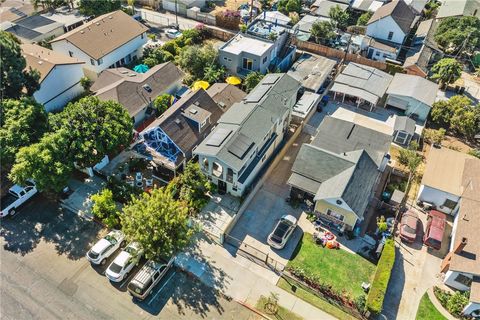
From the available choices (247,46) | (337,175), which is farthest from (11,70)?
(337,175)

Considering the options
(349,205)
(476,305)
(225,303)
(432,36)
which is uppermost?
(432,36)

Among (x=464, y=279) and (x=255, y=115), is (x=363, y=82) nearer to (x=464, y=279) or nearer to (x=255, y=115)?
(x=255, y=115)

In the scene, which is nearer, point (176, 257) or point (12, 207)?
point (176, 257)

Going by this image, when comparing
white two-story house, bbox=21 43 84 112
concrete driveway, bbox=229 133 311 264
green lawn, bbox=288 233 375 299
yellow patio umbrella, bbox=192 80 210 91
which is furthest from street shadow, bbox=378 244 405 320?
white two-story house, bbox=21 43 84 112

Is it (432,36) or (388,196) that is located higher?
(432,36)

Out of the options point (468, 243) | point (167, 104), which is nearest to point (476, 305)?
point (468, 243)

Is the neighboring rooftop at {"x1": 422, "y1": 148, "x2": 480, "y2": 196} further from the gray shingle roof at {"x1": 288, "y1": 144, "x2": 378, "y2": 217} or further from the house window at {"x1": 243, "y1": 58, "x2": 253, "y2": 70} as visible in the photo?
the house window at {"x1": 243, "y1": 58, "x2": 253, "y2": 70}

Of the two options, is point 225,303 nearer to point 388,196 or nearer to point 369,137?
point 388,196
